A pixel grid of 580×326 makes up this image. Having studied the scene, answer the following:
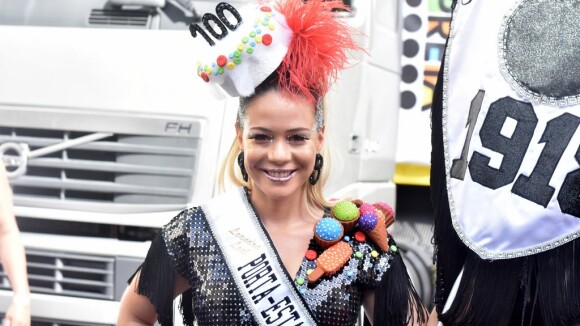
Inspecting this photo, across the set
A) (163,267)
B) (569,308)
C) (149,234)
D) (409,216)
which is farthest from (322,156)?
(409,216)

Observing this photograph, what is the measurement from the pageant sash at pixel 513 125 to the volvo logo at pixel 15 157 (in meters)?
2.28

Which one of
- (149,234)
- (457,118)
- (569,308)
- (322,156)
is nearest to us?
(569,308)

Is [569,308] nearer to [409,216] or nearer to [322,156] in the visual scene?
[322,156]

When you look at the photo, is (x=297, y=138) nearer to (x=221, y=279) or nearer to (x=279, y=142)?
(x=279, y=142)

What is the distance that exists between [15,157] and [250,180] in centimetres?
191

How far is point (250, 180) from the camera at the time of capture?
211 cm

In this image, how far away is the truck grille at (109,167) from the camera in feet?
11.8

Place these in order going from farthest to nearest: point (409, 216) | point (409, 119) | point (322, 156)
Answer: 1. point (409, 216)
2. point (409, 119)
3. point (322, 156)

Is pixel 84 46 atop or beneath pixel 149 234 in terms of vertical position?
atop

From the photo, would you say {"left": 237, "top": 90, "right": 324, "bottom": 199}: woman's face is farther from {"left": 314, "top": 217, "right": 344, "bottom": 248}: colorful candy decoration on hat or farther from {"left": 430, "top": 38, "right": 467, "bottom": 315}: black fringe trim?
{"left": 430, "top": 38, "right": 467, "bottom": 315}: black fringe trim

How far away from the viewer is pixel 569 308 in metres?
1.75

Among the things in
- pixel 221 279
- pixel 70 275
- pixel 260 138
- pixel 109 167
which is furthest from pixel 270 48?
pixel 70 275

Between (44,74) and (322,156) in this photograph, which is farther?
(44,74)

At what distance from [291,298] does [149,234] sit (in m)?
1.71
